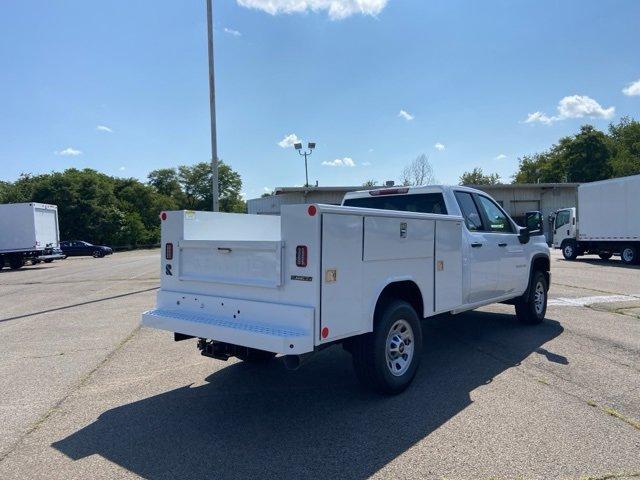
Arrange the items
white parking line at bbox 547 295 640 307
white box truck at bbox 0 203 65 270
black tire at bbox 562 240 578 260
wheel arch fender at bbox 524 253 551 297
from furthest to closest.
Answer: white box truck at bbox 0 203 65 270 < black tire at bbox 562 240 578 260 < white parking line at bbox 547 295 640 307 < wheel arch fender at bbox 524 253 551 297

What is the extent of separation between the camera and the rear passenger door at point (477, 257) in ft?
19.6

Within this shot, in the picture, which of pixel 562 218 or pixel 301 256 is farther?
pixel 562 218

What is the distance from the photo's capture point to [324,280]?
153 inches

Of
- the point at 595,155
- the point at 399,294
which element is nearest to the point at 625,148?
the point at 595,155

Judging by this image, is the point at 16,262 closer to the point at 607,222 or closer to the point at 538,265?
the point at 538,265

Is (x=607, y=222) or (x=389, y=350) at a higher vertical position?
(x=607, y=222)

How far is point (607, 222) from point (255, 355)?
21.4 metres

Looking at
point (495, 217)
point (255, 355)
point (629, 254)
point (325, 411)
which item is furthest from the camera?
point (629, 254)

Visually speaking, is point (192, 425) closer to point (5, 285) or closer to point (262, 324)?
point (262, 324)

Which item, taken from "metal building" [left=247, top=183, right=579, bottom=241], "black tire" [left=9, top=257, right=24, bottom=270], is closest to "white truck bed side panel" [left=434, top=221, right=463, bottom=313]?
"black tire" [left=9, top=257, right=24, bottom=270]

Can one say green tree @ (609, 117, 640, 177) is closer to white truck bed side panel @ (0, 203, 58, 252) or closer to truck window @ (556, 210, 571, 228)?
truck window @ (556, 210, 571, 228)

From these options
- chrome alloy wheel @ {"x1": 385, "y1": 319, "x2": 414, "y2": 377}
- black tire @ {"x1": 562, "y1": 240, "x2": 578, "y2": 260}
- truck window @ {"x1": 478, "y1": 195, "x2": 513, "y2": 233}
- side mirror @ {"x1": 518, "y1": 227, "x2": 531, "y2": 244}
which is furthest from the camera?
black tire @ {"x1": 562, "y1": 240, "x2": 578, "y2": 260}

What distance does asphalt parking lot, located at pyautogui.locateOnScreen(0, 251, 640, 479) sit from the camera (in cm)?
348

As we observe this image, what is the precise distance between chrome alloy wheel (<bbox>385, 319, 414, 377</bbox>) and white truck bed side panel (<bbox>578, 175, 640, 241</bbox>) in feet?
64.1
